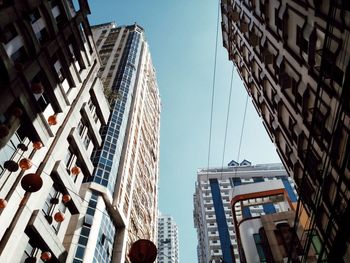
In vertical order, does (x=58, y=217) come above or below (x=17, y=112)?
below

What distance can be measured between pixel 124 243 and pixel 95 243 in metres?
5.44

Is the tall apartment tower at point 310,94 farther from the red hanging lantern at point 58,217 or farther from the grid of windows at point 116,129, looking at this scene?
the grid of windows at point 116,129

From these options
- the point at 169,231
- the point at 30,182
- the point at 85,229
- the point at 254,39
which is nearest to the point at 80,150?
the point at 85,229

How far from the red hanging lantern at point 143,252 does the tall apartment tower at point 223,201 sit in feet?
218

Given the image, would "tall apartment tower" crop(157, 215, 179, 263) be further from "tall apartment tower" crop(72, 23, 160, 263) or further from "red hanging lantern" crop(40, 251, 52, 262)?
"red hanging lantern" crop(40, 251, 52, 262)

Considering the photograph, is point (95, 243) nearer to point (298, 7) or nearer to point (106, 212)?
point (106, 212)

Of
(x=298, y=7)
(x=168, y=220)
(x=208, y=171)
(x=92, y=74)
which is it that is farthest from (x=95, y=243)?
(x=168, y=220)

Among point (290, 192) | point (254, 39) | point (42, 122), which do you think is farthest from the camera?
point (290, 192)

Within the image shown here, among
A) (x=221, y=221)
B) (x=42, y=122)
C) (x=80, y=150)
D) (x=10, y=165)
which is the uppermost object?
(x=221, y=221)

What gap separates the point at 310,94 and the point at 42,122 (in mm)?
11579

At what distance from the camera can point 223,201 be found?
3413 inches

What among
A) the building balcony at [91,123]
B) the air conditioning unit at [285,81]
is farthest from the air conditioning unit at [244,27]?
the building balcony at [91,123]

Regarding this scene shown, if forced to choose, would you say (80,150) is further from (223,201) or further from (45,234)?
(223,201)

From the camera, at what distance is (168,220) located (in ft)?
483
